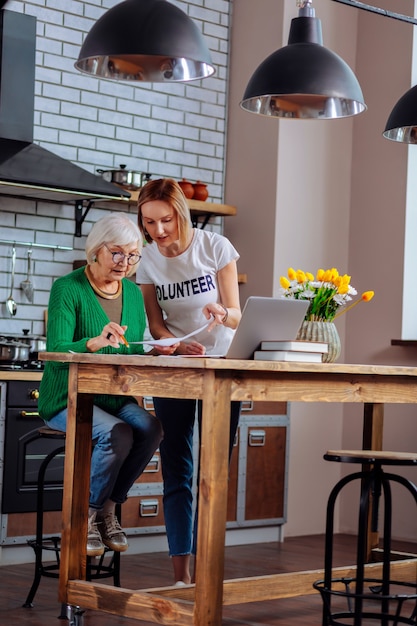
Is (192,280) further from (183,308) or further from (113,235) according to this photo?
(113,235)

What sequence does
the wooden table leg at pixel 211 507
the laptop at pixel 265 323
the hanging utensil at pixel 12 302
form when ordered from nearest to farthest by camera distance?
the wooden table leg at pixel 211 507
the laptop at pixel 265 323
the hanging utensil at pixel 12 302

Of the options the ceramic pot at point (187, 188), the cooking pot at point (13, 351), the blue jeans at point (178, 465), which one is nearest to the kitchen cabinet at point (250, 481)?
the cooking pot at point (13, 351)

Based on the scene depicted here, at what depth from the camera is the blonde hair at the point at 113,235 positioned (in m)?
3.66

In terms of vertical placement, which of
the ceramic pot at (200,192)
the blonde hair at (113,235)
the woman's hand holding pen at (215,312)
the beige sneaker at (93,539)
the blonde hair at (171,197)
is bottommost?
the beige sneaker at (93,539)

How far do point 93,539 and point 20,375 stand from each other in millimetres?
1444

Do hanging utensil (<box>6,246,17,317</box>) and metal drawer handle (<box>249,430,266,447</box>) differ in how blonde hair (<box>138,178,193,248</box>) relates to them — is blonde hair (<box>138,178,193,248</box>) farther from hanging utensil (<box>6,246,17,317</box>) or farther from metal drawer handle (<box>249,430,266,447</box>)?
metal drawer handle (<box>249,430,266,447</box>)

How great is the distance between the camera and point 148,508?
532 centimetres

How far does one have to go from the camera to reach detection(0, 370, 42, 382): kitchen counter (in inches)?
187

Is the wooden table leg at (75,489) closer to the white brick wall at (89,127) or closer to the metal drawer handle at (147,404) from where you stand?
the metal drawer handle at (147,404)

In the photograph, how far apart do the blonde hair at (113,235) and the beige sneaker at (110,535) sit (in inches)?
33.7

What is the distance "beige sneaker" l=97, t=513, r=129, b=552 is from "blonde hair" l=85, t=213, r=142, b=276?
0.86 metres


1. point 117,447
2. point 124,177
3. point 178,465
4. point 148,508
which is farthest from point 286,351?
point 124,177

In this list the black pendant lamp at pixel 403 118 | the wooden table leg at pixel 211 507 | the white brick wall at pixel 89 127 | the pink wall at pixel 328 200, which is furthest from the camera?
the pink wall at pixel 328 200

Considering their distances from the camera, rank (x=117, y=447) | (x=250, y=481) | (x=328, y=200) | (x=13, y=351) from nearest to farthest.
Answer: (x=117, y=447), (x=13, y=351), (x=250, y=481), (x=328, y=200)
